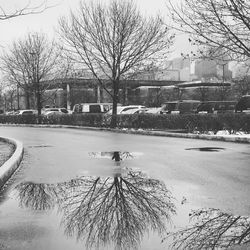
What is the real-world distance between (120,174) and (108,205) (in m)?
2.85

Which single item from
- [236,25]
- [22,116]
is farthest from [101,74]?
[236,25]

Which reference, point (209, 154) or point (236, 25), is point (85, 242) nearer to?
point (209, 154)

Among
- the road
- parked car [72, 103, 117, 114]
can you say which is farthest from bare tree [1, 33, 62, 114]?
the road

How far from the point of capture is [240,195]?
6887 millimetres

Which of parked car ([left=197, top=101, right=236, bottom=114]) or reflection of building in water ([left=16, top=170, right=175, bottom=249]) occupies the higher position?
parked car ([left=197, top=101, right=236, bottom=114])

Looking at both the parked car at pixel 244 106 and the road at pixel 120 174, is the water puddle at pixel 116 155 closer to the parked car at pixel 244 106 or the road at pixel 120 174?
the road at pixel 120 174

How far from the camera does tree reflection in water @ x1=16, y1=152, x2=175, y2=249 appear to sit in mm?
4934

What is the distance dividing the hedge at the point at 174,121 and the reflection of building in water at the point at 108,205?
39.9ft

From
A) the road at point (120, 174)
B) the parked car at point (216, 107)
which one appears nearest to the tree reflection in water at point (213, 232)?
the road at point (120, 174)

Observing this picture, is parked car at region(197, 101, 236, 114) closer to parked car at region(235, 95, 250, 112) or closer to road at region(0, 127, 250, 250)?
parked car at region(235, 95, 250, 112)

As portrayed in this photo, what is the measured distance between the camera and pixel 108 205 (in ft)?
20.6

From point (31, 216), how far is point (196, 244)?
7.71 feet

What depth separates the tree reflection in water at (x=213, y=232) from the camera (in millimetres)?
4496

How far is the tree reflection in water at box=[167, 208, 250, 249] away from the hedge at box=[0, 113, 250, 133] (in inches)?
582
